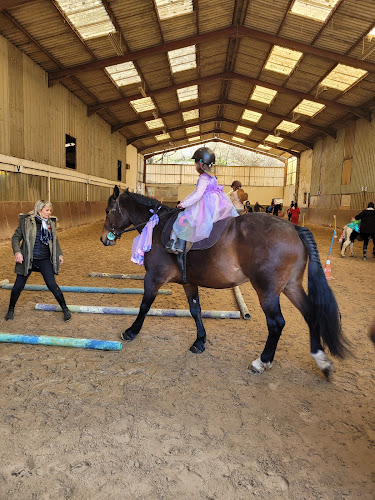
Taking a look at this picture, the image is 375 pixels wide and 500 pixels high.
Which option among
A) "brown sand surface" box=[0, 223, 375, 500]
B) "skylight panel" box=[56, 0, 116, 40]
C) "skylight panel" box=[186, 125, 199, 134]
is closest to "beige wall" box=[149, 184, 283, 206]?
"skylight panel" box=[186, 125, 199, 134]

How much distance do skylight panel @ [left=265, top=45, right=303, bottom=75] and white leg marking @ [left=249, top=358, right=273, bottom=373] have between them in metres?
14.4

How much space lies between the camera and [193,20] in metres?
12.5

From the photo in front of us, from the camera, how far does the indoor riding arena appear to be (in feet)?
6.86

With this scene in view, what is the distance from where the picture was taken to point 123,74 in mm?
15938

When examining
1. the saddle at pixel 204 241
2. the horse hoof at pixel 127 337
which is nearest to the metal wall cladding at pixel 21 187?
the horse hoof at pixel 127 337

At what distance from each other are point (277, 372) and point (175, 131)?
2835cm

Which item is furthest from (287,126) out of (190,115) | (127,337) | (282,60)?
(127,337)

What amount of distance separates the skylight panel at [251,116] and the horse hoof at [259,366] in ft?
77.6

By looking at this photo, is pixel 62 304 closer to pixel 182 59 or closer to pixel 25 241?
pixel 25 241

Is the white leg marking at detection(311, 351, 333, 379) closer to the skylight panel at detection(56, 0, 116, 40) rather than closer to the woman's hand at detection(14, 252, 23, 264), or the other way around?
the woman's hand at detection(14, 252, 23, 264)

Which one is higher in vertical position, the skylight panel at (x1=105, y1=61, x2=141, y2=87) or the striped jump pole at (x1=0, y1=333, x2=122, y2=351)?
the skylight panel at (x1=105, y1=61, x2=141, y2=87)

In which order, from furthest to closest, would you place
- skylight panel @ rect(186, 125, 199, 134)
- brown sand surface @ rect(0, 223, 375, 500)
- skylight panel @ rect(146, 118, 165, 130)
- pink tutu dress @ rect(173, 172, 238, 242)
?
skylight panel @ rect(186, 125, 199, 134) → skylight panel @ rect(146, 118, 165, 130) → pink tutu dress @ rect(173, 172, 238, 242) → brown sand surface @ rect(0, 223, 375, 500)

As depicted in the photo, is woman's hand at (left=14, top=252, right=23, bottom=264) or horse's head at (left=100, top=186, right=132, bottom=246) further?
horse's head at (left=100, top=186, right=132, bottom=246)

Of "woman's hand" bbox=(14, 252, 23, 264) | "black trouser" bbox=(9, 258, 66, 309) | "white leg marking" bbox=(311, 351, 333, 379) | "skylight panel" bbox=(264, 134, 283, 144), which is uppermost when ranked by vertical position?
"skylight panel" bbox=(264, 134, 283, 144)
